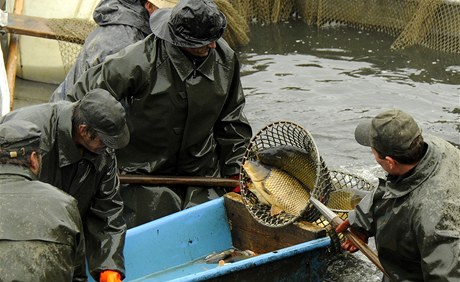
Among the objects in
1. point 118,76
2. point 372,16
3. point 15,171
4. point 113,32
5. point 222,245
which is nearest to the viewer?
point 15,171

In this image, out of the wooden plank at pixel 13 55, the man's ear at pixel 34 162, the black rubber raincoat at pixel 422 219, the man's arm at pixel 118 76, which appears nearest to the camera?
the man's ear at pixel 34 162

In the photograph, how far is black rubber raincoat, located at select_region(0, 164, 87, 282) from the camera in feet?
13.7

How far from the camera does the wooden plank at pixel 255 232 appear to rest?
695 centimetres

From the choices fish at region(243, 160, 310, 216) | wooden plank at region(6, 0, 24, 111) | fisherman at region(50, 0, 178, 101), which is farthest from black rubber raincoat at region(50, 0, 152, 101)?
wooden plank at region(6, 0, 24, 111)

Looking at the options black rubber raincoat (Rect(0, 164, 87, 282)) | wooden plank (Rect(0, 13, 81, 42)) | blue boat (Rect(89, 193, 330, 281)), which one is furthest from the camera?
wooden plank (Rect(0, 13, 81, 42))

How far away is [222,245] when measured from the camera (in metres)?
7.55

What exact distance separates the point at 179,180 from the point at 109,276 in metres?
1.59

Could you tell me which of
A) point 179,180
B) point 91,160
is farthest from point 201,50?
point 91,160

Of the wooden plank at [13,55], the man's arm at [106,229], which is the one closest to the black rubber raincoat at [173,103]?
the man's arm at [106,229]

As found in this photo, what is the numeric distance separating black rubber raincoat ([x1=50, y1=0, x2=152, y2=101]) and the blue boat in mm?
1615

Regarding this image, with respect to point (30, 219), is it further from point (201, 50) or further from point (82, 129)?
point (201, 50)

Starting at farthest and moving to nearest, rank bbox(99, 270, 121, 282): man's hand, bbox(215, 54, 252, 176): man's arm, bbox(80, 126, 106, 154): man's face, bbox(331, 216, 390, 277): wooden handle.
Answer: bbox(215, 54, 252, 176): man's arm
bbox(99, 270, 121, 282): man's hand
bbox(331, 216, 390, 277): wooden handle
bbox(80, 126, 106, 154): man's face

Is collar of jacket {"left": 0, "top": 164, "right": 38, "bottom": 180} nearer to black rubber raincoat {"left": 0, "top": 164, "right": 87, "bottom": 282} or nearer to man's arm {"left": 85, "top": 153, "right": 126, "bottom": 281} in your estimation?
black rubber raincoat {"left": 0, "top": 164, "right": 87, "bottom": 282}

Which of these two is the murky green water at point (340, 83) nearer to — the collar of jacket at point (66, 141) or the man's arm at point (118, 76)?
the man's arm at point (118, 76)
